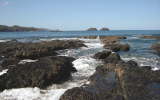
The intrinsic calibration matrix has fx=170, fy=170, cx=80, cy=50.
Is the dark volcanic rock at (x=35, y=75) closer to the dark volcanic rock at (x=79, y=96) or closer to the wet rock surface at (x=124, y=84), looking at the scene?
the wet rock surface at (x=124, y=84)

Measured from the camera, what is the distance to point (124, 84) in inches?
347

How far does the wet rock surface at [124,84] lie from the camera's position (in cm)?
775

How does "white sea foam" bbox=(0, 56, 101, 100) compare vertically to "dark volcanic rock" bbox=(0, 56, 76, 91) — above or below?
below

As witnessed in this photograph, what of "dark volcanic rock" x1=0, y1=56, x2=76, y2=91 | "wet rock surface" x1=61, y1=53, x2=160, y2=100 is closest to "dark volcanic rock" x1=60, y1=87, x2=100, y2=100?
"wet rock surface" x1=61, y1=53, x2=160, y2=100

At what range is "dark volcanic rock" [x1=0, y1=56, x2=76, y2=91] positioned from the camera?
9828mm

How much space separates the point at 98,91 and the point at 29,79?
4.32 meters

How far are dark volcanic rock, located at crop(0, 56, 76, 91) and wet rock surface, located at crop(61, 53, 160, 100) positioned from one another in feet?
7.63

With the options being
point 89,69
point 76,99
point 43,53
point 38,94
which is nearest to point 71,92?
point 76,99

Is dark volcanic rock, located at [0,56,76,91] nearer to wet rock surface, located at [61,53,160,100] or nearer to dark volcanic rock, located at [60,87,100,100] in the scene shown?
wet rock surface, located at [61,53,160,100]

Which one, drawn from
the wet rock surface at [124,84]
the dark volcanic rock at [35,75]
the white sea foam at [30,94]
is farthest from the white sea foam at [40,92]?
the wet rock surface at [124,84]

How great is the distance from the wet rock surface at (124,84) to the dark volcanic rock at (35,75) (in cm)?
233

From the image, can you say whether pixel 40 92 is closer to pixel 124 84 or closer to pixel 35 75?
pixel 35 75

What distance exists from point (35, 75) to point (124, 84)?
5.33 meters

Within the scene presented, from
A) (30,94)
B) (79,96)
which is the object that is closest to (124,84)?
(79,96)
